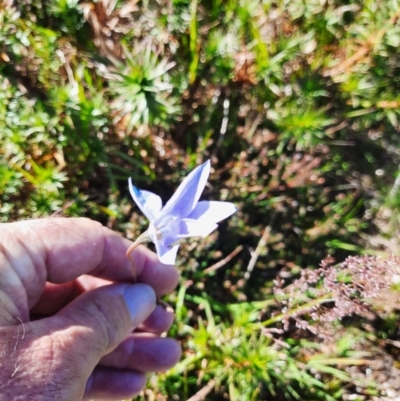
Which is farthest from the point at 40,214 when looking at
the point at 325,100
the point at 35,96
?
the point at 325,100

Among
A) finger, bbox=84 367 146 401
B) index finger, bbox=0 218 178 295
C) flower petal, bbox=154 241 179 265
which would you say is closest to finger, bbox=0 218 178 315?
index finger, bbox=0 218 178 295

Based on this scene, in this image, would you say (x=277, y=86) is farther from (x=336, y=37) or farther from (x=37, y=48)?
(x=37, y=48)

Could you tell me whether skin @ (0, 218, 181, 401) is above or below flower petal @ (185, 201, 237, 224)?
below

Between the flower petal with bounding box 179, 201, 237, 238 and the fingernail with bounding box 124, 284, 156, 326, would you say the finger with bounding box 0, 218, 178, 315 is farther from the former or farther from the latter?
the flower petal with bounding box 179, 201, 237, 238

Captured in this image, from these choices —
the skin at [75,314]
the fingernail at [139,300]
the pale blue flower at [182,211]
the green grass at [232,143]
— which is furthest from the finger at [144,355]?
the pale blue flower at [182,211]

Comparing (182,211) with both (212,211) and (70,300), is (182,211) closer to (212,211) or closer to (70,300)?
(212,211)

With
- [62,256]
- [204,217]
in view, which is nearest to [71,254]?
[62,256]
